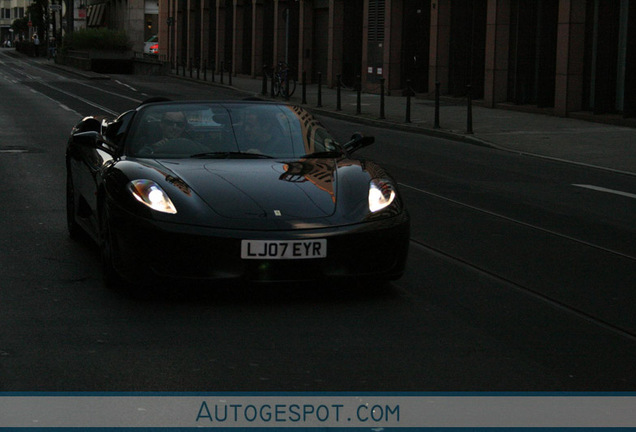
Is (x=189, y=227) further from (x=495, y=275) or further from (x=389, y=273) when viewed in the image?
(x=495, y=275)

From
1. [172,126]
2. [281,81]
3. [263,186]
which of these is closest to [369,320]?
[263,186]

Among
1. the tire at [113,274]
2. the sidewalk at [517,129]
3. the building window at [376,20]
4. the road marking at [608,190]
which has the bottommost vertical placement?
the road marking at [608,190]

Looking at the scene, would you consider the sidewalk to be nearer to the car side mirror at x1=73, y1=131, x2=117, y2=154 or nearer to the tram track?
the tram track

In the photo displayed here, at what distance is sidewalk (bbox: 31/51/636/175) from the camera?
1861cm

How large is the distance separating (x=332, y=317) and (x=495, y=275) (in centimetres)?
177

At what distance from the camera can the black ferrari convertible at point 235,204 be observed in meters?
6.59

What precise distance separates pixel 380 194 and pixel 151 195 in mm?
1394

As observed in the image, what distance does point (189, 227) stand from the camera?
6.61 m

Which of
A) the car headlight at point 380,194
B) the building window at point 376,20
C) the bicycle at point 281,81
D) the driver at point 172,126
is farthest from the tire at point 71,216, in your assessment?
the building window at point 376,20

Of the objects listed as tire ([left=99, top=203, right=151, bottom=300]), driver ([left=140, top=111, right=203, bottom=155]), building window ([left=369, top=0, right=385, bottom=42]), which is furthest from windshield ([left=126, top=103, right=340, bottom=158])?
building window ([left=369, top=0, right=385, bottom=42])

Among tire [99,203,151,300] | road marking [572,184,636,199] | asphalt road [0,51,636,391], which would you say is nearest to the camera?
asphalt road [0,51,636,391]

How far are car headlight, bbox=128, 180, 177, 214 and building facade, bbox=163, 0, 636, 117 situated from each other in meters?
19.7

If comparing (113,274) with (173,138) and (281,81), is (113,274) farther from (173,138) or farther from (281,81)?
(281,81)

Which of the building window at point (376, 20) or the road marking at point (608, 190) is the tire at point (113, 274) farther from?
the building window at point (376, 20)
